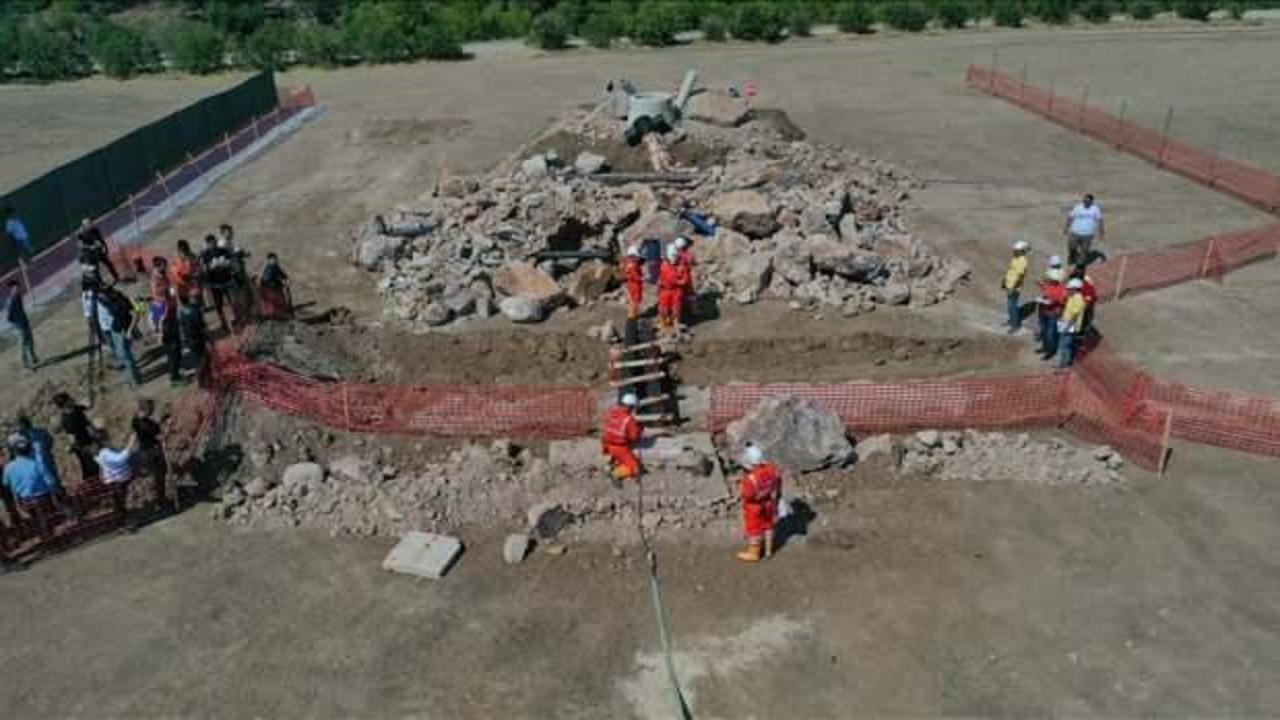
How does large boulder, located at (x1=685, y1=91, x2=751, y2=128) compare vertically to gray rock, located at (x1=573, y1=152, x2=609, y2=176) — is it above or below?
above

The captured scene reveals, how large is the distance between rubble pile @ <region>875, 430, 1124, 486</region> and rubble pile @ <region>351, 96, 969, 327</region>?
4387mm

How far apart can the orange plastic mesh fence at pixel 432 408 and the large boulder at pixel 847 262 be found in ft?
19.7

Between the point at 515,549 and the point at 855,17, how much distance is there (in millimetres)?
44595

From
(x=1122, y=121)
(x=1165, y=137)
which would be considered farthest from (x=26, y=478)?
(x=1122, y=121)

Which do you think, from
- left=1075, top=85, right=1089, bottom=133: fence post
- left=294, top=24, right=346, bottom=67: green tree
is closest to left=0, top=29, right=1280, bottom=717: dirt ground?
left=1075, top=85, right=1089, bottom=133: fence post

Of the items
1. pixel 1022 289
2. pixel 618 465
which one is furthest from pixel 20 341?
pixel 1022 289

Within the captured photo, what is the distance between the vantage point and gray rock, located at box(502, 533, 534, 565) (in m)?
11.3

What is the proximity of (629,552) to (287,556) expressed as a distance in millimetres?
4060

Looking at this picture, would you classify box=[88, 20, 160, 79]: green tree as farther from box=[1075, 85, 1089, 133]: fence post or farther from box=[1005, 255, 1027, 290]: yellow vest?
box=[1005, 255, 1027, 290]: yellow vest

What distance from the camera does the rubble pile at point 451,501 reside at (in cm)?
1188

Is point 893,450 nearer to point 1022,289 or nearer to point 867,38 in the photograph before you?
point 1022,289

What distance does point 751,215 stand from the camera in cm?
1891

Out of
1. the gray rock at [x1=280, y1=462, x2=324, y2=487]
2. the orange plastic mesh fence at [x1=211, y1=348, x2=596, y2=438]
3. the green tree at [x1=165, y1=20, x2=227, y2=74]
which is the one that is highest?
the green tree at [x1=165, y1=20, x2=227, y2=74]

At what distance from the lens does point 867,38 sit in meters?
48.6
